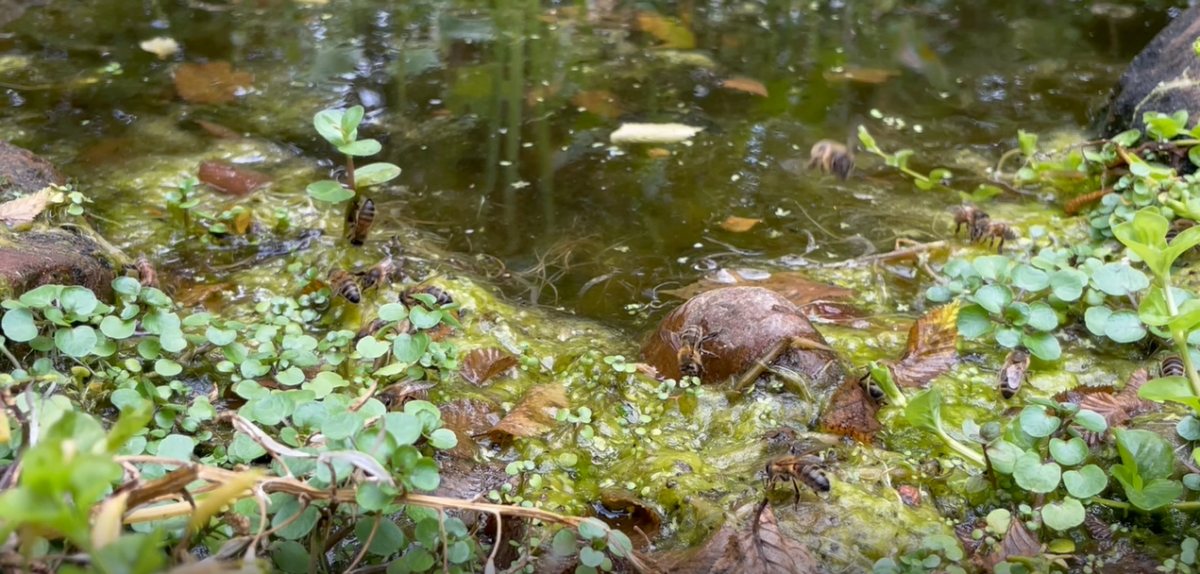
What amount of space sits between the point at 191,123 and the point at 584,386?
5.83 feet

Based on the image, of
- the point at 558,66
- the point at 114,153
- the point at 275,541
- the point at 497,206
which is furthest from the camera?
the point at 558,66

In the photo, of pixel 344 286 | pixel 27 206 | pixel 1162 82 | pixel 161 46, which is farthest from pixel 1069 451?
pixel 161 46

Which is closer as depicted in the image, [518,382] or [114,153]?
[518,382]

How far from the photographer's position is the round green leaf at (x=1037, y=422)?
1.31 m

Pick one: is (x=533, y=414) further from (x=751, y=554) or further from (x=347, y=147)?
(x=347, y=147)

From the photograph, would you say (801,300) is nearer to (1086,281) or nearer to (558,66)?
(1086,281)

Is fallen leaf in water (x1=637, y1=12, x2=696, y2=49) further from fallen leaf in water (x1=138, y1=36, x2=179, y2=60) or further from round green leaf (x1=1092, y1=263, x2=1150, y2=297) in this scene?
round green leaf (x1=1092, y1=263, x2=1150, y2=297)

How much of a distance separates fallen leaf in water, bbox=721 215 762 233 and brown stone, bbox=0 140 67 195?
1647mm

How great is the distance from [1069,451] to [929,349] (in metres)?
0.52

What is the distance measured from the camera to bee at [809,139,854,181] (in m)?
2.58

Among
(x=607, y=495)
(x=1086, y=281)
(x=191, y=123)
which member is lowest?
(x=191, y=123)

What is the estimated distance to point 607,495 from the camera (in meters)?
1.44

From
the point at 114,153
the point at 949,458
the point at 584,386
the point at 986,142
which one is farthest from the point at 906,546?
the point at 114,153

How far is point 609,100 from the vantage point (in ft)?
9.99
